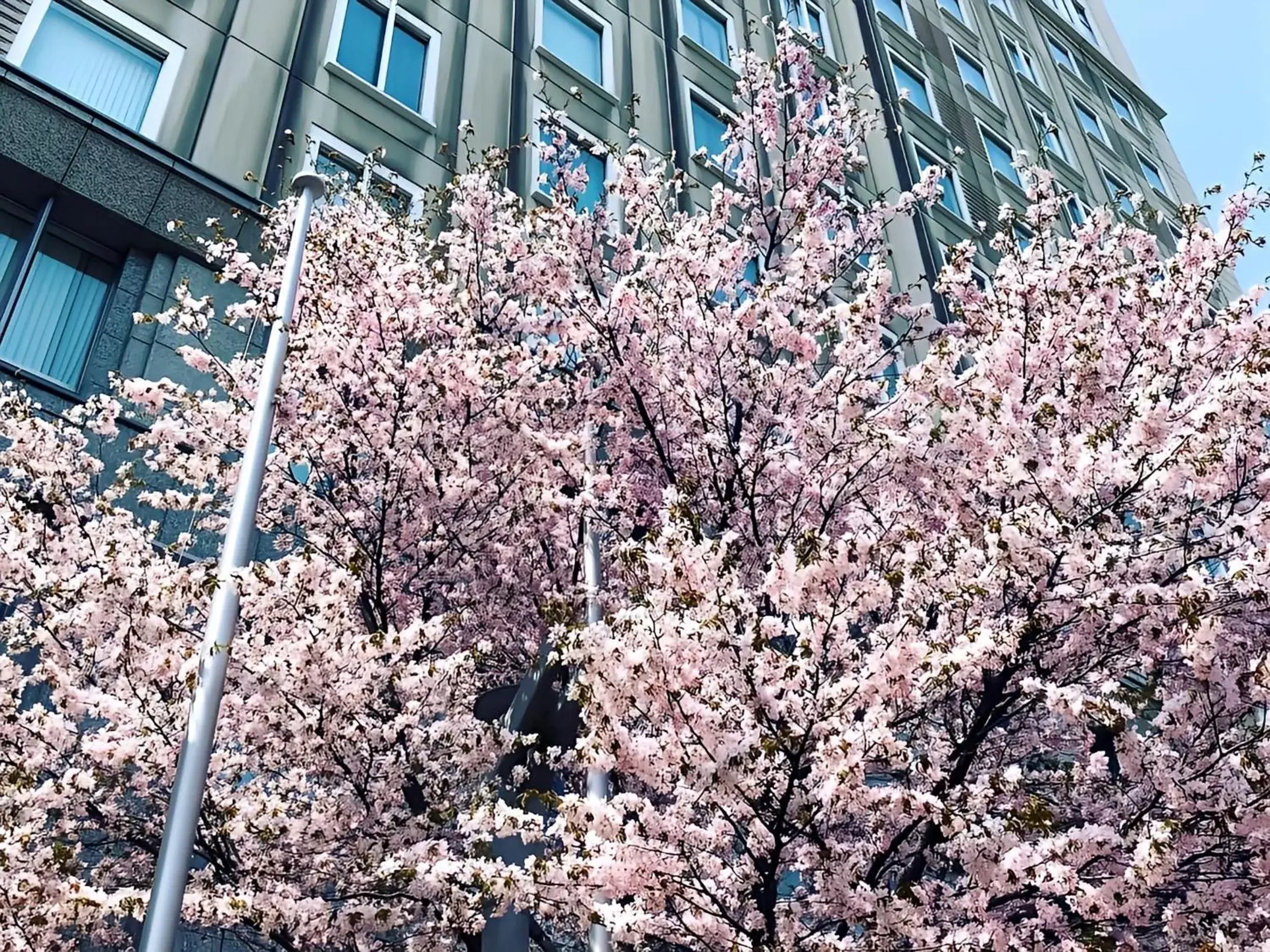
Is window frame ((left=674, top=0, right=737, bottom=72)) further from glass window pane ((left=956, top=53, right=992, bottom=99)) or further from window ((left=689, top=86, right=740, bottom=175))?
glass window pane ((left=956, top=53, right=992, bottom=99))

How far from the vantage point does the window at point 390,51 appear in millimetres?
17031

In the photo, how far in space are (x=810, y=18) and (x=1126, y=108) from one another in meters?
18.5

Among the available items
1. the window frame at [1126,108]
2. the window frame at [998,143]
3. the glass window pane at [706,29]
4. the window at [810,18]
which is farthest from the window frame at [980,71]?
the glass window pane at [706,29]

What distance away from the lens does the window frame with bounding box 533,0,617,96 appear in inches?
787

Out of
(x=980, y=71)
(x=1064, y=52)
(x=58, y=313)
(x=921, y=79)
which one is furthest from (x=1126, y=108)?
(x=58, y=313)

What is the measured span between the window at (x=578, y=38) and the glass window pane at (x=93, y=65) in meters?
8.40

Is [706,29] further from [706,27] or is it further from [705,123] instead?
[705,123]

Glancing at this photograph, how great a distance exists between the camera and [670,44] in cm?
2305

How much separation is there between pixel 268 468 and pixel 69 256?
5478 mm

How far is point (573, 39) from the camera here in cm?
2112

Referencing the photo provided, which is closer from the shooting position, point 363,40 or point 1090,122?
point 363,40

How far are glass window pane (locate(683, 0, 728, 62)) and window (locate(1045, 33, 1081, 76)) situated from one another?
1910cm

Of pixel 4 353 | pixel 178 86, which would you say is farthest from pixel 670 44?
pixel 4 353

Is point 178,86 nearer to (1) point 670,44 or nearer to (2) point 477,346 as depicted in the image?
(2) point 477,346
